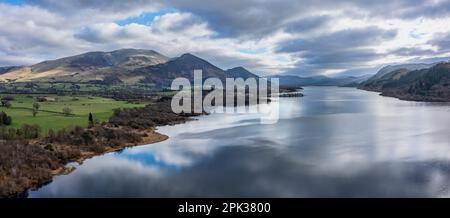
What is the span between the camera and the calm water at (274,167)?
89.8 feet

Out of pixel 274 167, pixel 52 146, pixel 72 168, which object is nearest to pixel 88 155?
pixel 52 146

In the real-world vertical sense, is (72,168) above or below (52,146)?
below

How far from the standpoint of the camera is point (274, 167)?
34.6 metres

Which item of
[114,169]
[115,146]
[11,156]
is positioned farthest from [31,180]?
[115,146]

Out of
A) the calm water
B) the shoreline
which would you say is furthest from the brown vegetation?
the calm water

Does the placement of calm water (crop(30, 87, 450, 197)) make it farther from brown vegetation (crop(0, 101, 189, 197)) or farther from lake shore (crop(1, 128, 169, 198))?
brown vegetation (crop(0, 101, 189, 197))

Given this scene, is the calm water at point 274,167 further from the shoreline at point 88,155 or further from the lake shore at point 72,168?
the lake shore at point 72,168


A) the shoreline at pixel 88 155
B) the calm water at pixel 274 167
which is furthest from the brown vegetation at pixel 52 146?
the calm water at pixel 274 167

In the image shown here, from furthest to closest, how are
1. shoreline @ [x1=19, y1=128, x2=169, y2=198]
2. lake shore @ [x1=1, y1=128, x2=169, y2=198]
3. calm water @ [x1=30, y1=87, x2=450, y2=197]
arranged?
shoreline @ [x1=19, y1=128, x2=169, y2=198] < lake shore @ [x1=1, y1=128, x2=169, y2=198] < calm water @ [x1=30, y1=87, x2=450, y2=197]

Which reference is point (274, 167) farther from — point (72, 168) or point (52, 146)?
point (52, 146)

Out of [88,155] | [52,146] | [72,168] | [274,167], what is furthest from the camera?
[88,155]

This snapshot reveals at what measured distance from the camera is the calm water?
27375mm

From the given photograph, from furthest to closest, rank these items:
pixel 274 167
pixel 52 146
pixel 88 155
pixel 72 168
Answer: pixel 88 155
pixel 52 146
pixel 72 168
pixel 274 167
